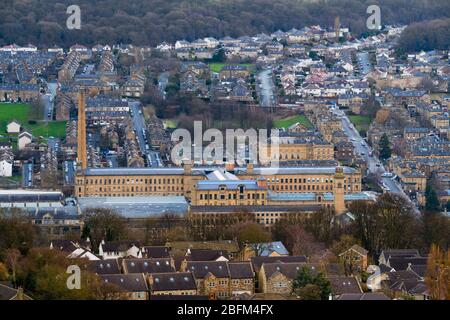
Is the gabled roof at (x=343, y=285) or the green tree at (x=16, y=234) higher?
the green tree at (x=16, y=234)

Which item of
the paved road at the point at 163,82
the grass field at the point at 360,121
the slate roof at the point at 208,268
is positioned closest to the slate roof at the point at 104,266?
the slate roof at the point at 208,268

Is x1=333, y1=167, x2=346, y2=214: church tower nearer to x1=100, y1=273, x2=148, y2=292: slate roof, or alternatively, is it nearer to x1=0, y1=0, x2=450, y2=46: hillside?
x1=100, y1=273, x2=148, y2=292: slate roof

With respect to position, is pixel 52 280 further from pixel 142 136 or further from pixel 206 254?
pixel 142 136

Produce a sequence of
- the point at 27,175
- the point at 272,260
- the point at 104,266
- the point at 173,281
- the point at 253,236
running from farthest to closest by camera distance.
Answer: the point at 27,175 → the point at 253,236 → the point at 272,260 → the point at 104,266 → the point at 173,281

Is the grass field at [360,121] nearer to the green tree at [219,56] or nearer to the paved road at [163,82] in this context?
the paved road at [163,82]

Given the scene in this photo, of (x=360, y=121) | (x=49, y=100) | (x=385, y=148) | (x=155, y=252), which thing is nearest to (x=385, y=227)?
(x=155, y=252)
